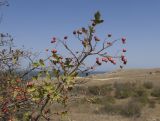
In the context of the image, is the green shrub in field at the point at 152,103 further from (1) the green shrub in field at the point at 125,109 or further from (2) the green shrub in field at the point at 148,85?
(2) the green shrub in field at the point at 148,85

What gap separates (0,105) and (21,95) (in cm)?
28

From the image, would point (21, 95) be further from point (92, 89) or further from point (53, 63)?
point (92, 89)

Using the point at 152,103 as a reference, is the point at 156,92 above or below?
above

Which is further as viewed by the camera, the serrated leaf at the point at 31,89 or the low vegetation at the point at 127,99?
the low vegetation at the point at 127,99

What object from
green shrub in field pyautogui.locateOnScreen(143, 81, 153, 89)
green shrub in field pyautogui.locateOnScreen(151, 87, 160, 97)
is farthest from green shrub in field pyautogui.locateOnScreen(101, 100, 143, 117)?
green shrub in field pyautogui.locateOnScreen(143, 81, 153, 89)

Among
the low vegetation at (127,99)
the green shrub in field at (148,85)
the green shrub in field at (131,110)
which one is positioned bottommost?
the green shrub in field at (131,110)

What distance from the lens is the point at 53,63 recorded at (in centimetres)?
469

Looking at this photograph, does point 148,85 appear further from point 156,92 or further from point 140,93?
point 156,92

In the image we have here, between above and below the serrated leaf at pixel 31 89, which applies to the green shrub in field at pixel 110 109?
below

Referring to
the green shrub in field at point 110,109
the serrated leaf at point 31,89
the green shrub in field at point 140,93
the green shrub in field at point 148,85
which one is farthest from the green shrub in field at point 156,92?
the serrated leaf at point 31,89

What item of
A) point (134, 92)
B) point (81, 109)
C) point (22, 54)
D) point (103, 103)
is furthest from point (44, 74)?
point (134, 92)

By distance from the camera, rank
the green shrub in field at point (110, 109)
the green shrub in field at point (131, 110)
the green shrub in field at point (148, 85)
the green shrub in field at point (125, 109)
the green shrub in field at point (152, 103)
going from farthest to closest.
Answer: the green shrub in field at point (148, 85)
the green shrub in field at point (152, 103)
the green shrub in field at point (110, 109)
the green shrub in field at point (125, 109)
the green shrub in field at point (131, 110)

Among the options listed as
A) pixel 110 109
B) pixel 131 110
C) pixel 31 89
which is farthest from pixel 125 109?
pixel 31 89

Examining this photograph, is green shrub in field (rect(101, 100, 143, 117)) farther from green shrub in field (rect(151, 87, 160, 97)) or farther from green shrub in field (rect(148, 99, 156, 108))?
green shrub in field (rect(151, 87, 160, 97))
